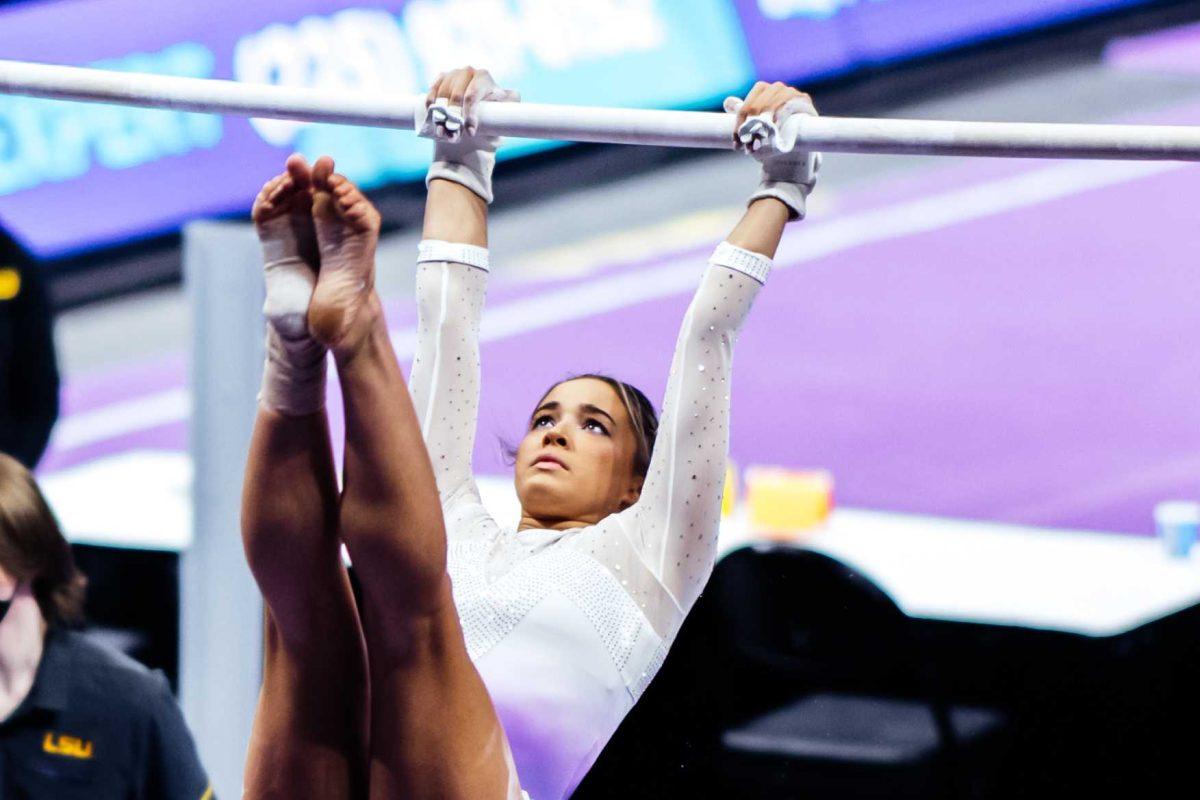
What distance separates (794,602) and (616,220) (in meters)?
2.17

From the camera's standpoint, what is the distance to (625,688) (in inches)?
75.2

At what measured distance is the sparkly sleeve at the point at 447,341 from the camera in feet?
6.68

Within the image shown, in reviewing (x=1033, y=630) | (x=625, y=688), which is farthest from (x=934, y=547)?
(x=625, y=688)

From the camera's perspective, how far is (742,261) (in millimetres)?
1857

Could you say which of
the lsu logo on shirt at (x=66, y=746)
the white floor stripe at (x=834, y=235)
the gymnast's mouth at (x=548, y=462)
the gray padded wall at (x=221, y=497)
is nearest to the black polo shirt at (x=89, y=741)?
the lsu logo on shirt at (x=66, y=746)

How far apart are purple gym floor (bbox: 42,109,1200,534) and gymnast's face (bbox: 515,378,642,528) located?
184cm

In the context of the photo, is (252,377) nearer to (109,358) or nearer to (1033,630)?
(1033,630)

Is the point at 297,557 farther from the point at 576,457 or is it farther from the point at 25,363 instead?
the point at 25,363

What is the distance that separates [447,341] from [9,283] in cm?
175

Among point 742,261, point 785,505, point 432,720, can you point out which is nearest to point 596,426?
point 742,261

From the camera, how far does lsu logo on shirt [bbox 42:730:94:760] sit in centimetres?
227

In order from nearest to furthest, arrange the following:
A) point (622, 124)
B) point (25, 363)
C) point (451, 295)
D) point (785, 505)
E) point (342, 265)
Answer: point (342, 265) → point (622, 124) → point (451, 295) → point (785, 505) → point (25, 363)

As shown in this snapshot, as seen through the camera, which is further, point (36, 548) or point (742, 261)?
point (36, 548)

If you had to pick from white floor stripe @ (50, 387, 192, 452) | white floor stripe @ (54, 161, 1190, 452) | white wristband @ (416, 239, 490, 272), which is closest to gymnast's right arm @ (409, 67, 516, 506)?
white wristband @ (416, 239, 490, 272)
